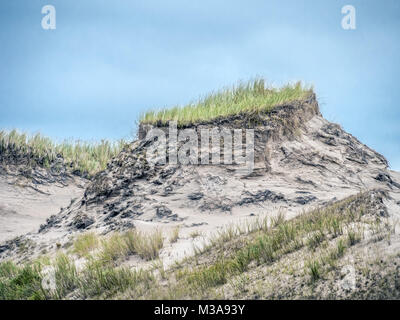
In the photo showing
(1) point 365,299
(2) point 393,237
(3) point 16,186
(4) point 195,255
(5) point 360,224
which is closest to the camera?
(1) point 365,299

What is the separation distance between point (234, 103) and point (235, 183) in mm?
3779

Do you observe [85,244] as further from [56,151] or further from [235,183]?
[56,151]

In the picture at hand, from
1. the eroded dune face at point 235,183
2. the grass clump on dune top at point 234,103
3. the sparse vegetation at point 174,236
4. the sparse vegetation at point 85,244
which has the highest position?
the grass clump on dune top at point 234,103

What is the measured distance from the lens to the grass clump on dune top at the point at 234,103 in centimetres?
1406

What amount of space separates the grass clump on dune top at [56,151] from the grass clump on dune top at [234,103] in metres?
9.06

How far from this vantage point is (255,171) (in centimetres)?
1296

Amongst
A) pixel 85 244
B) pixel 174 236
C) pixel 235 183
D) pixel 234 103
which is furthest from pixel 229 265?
pixel 234 103

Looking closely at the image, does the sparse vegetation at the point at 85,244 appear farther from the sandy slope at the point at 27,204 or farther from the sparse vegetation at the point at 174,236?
the sandy slope at the point at 27,204

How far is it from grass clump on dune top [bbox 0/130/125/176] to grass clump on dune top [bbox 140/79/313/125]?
9059 mm

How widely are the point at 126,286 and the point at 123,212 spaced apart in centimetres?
487

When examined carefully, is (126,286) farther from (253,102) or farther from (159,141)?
(253,102)

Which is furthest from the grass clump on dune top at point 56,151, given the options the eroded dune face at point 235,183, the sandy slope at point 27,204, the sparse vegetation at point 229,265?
the sparse vegetation at point 229,265

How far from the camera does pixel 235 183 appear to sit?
12508mm

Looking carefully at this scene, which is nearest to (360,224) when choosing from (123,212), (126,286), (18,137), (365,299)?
(365,299)
